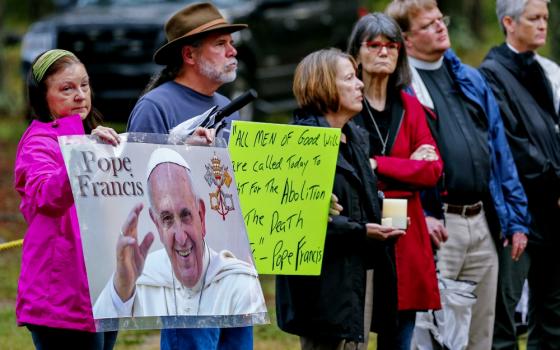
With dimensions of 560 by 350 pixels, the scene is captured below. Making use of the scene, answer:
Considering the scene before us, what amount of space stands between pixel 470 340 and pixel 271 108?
28.6ft

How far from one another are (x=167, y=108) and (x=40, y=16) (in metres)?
20.9

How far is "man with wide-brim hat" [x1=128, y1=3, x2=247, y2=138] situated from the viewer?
541 centimetres

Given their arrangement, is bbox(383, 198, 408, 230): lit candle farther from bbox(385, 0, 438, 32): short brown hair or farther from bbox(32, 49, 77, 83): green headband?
bbox(32, 49, 77, 83): green headband

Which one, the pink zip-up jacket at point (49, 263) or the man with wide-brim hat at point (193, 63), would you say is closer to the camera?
the pink zip-up jacket at point (49, 263)

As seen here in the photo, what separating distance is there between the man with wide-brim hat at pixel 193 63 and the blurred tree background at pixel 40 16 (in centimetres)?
954

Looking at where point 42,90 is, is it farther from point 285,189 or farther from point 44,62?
point 285,189

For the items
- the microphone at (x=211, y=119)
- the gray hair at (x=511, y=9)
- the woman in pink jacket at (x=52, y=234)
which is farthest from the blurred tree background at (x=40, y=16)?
the woman in pink jacket at (x=52, y=234)

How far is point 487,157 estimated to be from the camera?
6.45 meters

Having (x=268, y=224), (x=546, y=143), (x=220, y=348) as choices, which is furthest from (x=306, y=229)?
(x=546, y=143)

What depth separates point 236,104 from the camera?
16.0 feet

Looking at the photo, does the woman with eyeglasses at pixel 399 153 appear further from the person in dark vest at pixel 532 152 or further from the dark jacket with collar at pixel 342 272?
the person in dark vest at pixel 532 152

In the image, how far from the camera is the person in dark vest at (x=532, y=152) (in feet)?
22.3

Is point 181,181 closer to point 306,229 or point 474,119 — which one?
point 306,229

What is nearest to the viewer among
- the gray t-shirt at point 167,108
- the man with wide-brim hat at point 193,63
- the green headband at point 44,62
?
the green headband at point 44,62
